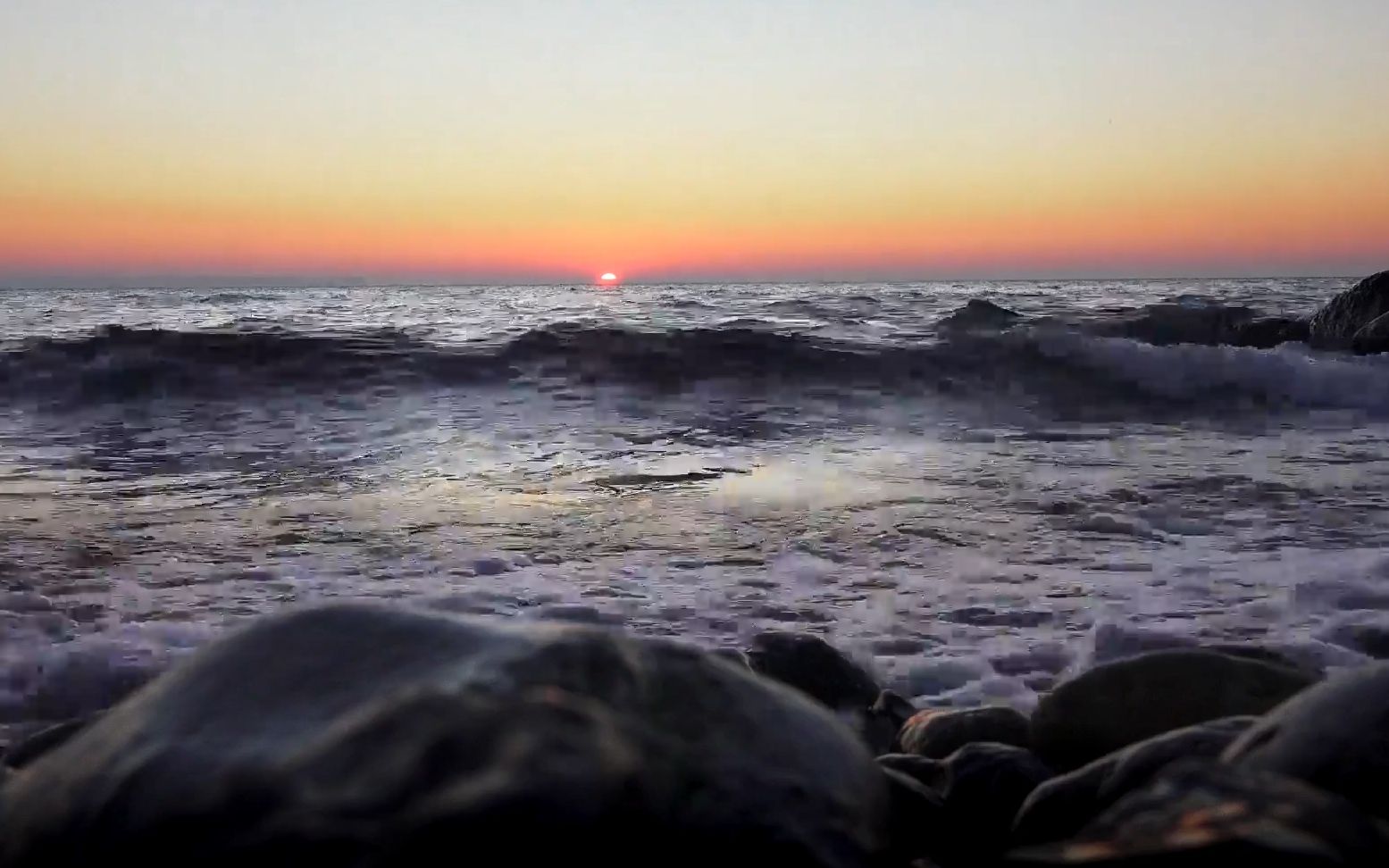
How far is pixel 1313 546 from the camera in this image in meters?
4.73

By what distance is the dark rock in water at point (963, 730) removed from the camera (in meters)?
2.55

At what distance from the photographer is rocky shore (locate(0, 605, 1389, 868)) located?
1.21 metres

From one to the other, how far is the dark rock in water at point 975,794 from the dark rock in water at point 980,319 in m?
15.9

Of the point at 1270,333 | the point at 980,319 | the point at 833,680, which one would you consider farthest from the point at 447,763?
the point at 980,319

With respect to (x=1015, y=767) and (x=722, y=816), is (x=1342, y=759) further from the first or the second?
(x=722, y=816)

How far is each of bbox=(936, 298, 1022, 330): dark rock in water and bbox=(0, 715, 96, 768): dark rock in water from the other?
53.6ft

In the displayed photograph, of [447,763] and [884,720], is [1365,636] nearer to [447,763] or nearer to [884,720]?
[884,720]

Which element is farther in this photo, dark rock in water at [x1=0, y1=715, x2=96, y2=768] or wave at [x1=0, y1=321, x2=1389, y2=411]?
wave at [x1=0, y1=321, x2=1389, y2=411]

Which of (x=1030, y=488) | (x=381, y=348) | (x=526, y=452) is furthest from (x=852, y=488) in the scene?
(x=381, y=348)

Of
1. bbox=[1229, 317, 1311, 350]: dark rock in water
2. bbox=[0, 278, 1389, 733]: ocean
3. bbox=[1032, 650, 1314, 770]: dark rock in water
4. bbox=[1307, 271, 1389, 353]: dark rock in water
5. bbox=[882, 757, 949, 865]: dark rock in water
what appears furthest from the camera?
bbox=[1229, 317, 1311, 350]: dark rock in water

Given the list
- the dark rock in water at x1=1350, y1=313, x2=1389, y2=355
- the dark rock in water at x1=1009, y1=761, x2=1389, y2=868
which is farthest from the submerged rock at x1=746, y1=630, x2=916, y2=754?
the dark rock in water at x1=1350, y1=313, x2=1389, y2=355

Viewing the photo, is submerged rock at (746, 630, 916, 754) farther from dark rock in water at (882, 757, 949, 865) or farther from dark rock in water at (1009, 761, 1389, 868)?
dark rock in water at (1009, 761, 1389, 868)

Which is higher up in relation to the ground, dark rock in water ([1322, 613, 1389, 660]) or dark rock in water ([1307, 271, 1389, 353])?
dark rock in water ([1307, 271, 1389, 353])

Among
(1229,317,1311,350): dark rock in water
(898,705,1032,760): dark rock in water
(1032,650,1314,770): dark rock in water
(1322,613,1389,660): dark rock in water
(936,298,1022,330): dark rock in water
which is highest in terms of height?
(936,298,1022,330): dark rock in water
